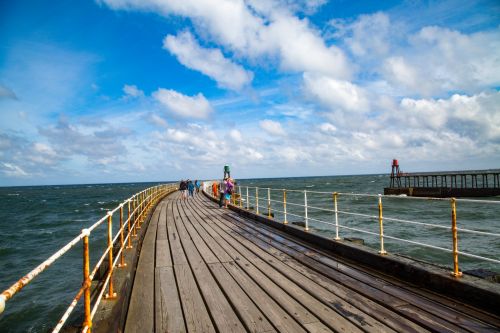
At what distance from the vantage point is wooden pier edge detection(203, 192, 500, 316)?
3.46 metres

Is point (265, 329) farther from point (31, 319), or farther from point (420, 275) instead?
point (31, 319)

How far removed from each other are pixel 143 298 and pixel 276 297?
5.50 feet

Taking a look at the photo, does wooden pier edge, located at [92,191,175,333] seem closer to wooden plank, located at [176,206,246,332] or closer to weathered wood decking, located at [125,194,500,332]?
weathered wood decking, located at [125,194,500,332]

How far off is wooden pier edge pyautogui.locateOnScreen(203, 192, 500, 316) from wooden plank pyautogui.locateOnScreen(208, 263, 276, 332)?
224cm

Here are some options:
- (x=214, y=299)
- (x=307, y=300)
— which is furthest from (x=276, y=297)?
(x=214, y=299)

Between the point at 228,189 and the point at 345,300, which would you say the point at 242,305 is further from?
the point at 228,189

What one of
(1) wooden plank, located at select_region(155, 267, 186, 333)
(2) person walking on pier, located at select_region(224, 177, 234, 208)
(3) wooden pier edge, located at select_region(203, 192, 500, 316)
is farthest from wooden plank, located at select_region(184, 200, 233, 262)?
(2) person walking on pier, located at select_region(224, 177, 234, 208)

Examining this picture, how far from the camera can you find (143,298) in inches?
158

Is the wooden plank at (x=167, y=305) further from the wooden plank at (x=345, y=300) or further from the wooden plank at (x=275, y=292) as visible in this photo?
the wooden plank at (x=345, y=300)

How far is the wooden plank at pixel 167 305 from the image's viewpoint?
325cm

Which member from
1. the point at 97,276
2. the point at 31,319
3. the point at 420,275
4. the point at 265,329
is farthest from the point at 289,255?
the point at 31,319

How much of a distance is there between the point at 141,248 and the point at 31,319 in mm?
3775

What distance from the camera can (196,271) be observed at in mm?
5062

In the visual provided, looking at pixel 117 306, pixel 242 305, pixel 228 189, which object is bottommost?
pixel 242 305
